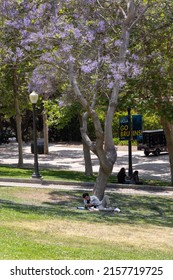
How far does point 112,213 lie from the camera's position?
1744cm

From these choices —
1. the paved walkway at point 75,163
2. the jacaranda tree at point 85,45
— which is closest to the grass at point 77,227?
the jacaranda tree at point 85,45

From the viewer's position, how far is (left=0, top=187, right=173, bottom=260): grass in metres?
10.3

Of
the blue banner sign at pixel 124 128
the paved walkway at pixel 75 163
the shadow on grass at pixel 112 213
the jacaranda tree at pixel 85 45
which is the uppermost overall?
the jacaranda tree at pixel 85 45

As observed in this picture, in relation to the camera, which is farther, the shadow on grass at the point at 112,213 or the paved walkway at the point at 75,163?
the paved walkway at the point at 75,163

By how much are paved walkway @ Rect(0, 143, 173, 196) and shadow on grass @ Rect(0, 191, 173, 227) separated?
2.04 meters

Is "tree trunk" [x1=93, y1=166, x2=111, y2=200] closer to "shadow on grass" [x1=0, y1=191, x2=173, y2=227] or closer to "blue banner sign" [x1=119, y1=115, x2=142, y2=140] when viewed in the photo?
"shadow on grass" [x1=0, y1=191, x2=173, y2=227]

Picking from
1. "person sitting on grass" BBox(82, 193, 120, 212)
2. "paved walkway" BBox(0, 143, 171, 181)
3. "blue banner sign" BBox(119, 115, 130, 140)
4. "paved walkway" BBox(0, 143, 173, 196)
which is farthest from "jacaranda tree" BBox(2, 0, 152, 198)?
"paved walkway" BBox(0, 143, 171, 181)

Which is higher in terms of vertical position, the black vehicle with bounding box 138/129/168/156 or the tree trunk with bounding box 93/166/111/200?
the black vehicle with bounding box 138/129/168/156

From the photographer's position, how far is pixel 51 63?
1831 centimetres

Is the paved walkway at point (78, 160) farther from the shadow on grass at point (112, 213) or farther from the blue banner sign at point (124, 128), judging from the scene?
the shadow on grass at point (112, 213)

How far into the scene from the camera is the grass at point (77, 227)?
10297 millimetres

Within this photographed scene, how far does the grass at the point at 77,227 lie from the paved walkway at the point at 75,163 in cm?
196
